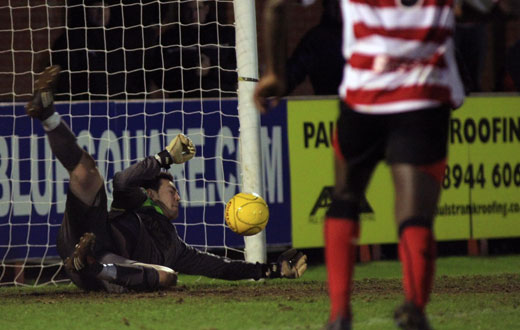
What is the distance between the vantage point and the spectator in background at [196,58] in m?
8.89

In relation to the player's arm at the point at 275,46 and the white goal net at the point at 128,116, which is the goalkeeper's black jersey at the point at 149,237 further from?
the player's arm at the point at 275,46

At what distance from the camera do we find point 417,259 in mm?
3723

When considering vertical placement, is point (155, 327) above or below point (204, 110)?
below

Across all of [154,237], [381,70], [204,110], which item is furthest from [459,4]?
[204,110]

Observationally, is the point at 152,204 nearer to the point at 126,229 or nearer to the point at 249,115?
the point at 126,229

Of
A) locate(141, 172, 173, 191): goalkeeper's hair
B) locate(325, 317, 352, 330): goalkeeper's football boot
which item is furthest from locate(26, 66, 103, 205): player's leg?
locate(325, 317, 352, 330): goalkeeper's football boot

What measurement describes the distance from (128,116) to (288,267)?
203 centimetres

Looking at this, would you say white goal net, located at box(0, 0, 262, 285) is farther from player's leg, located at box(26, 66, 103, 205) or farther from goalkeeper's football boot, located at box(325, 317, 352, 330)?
goalkeeper's football boot, located at box(325, 317, 352, 330)

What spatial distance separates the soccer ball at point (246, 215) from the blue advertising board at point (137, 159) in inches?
46.5

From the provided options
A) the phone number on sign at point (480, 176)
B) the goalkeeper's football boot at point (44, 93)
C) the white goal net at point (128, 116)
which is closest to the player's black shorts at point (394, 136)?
the goalkeeper's football boot at point (44, 93)

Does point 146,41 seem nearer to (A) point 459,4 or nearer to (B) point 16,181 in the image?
(B) point 16,181

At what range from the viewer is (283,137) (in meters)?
8.54

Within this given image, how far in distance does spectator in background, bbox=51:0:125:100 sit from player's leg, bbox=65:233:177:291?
98.0 inches

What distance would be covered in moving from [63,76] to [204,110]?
4.50 ft
